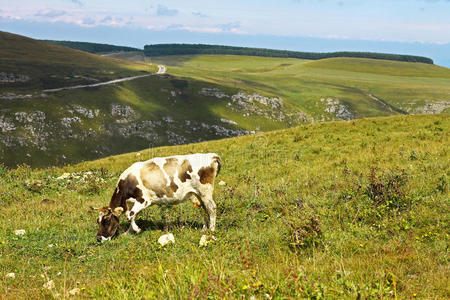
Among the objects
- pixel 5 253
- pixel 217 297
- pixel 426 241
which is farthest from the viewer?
pixel 5 253

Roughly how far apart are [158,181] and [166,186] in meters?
0.32

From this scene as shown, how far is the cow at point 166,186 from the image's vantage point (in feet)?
34.7

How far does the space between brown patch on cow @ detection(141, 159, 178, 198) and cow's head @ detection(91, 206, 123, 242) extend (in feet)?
4.13

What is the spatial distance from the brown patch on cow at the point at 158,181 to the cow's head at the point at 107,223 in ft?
4.13

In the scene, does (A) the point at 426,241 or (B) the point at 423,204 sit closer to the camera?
(A) the point at 426,241

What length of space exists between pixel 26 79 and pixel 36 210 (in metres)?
178

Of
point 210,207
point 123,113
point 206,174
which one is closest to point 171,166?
point 206,174

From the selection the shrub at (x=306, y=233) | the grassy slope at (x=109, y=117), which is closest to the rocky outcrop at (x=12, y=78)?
the grassy slope at (x=109, y=117)

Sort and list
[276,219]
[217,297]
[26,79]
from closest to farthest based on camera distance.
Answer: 1. [217,297]
2. [276,219]
3. [26,79]

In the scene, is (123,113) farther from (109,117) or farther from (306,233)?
(306,233)

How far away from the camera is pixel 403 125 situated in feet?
87.5

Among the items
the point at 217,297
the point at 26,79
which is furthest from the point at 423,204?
the point at 26,79

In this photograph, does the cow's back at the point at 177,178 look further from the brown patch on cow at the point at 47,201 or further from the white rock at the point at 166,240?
the brown patch on cow at the point at 47,201

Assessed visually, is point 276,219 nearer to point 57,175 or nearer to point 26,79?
point 57,175
